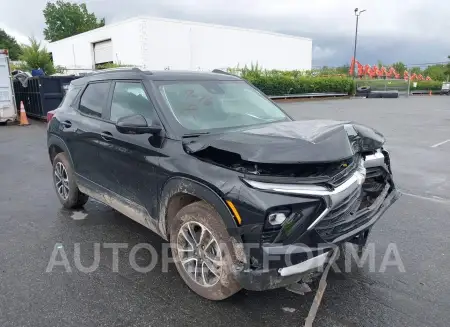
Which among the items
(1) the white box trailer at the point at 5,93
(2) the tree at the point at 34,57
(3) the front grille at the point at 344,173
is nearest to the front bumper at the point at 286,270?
(3) the front grille at the point at 344,173

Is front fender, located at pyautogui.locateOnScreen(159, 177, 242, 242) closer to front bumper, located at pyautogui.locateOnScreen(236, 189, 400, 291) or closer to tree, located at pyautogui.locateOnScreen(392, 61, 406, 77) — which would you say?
front bumper, located at pyautogui.locateOnScreen(236, 189, 400, 291)

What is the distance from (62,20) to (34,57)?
65194 millimetres

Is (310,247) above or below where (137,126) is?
below

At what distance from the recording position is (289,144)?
105 inches

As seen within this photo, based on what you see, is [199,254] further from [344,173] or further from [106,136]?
[106,136]

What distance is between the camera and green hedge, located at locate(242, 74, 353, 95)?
29.2 m

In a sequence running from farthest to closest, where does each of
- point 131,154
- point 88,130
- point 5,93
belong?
point 5,93, point 88,130, point 131,154

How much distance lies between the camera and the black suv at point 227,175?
8.48 ft

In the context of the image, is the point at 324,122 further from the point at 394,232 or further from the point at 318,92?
the point at 318,92

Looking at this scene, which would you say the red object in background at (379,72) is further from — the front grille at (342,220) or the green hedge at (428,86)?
the front grille at (342,220)

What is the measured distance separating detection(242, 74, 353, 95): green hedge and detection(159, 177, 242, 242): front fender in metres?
25.2

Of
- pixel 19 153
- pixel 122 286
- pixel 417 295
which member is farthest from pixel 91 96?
pixel 19 153

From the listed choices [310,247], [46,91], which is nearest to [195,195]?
[310,247]

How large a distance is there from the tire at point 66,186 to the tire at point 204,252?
7.33ft
